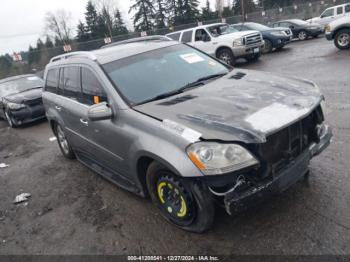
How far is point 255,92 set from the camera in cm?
328

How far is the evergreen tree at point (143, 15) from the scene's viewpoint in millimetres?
49875

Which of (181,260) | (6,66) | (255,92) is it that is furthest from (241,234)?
(6,66)

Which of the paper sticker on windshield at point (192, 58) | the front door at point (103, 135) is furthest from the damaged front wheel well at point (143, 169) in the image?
the paper sticker on windshield at point (192, 58)

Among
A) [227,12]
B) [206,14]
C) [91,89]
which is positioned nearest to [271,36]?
[91,89]

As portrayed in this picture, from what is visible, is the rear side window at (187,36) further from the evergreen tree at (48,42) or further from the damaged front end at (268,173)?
the evergreen tree at (48,42)

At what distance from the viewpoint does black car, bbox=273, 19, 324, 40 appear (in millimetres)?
17625

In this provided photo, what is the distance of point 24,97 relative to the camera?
9.87 metres

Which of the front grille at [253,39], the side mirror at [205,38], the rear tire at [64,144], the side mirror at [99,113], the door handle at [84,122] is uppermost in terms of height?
the side mirror at [205,38]

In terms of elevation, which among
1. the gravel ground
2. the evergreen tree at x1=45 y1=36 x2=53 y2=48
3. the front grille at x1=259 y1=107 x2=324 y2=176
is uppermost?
the evergreen tree at x1=45 y1=36 x2=53 y2=48

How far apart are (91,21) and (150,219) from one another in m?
54.6

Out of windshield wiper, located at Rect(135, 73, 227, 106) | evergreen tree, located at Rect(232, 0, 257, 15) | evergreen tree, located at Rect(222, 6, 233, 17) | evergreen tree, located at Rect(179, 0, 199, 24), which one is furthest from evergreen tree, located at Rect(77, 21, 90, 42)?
windshield wiper, located at Rect(135, 73, 227, 106)

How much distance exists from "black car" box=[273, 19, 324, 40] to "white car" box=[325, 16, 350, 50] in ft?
21.2

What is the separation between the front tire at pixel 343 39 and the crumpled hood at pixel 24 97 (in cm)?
1131

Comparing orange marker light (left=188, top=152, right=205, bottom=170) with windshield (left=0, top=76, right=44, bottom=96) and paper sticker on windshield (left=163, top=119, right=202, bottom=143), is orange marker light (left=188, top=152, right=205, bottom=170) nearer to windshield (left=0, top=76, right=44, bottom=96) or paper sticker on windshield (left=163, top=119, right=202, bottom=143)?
paper sticker on windshield (left=163, top=119, right=202, bottom=143)
